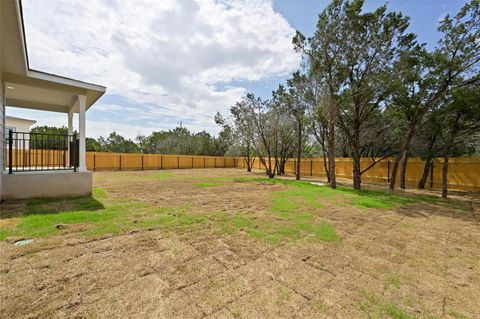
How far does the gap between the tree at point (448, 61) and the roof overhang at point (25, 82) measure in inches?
419

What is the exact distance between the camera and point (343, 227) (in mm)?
4191

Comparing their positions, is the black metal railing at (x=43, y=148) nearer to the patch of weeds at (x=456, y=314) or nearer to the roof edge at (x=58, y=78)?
the roof edge at (x=58, y=78)

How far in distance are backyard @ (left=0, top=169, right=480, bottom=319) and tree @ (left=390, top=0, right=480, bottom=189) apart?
18.2ft

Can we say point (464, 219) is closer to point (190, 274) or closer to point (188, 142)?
point (190, 274)

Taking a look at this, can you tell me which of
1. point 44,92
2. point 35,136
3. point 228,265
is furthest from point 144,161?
point 228,265

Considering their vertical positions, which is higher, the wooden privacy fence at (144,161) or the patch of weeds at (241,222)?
the wooden privacy fence at (144,161)

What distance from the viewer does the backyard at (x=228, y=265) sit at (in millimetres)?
1810

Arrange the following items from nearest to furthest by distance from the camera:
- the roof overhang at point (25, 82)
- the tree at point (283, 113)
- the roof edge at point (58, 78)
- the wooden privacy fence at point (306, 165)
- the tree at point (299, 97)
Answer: the roof overhang at point (25, 82) < the roof edge at point (58, 78) < the wooden privacy fence at point (306, 165) < the tree at point (299, 97) < the tree at point (283, 113)

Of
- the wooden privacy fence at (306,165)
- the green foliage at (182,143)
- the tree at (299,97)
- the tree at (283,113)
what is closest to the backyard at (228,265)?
the wooden privacy fence at (306,165)

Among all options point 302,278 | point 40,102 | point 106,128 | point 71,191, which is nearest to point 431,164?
point 302,278

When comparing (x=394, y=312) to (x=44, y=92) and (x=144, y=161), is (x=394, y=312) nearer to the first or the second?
(x=44, y=92)

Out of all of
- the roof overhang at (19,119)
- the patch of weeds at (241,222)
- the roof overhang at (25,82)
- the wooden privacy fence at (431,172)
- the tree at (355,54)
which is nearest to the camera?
the roof overhang at (25,82)

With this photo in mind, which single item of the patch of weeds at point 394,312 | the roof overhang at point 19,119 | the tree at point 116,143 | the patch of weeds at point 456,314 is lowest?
the patch of weeds at point 456,314

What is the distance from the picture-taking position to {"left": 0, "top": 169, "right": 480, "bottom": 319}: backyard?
1.81 meters
